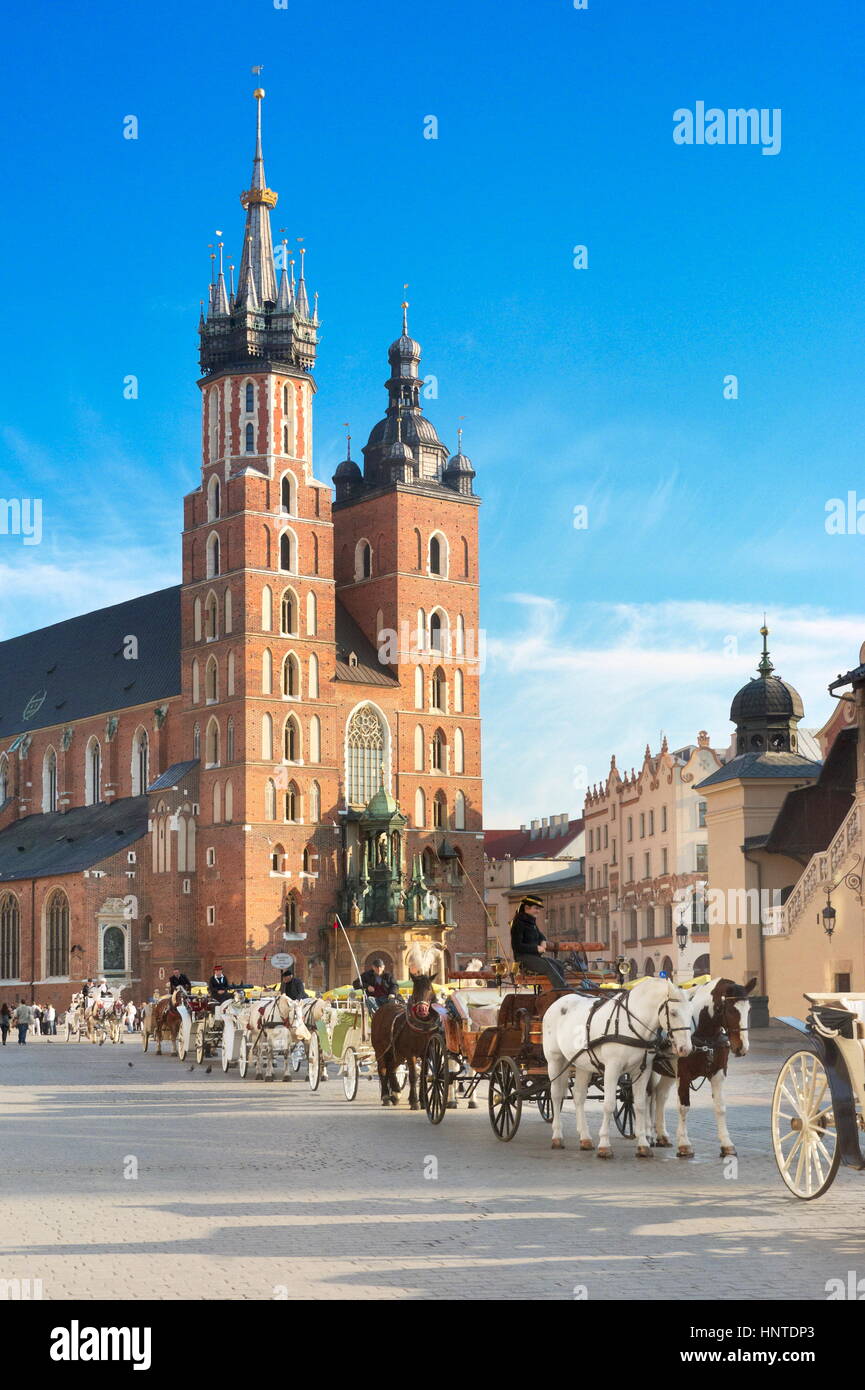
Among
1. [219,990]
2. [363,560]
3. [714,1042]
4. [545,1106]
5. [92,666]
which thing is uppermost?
[363,560]

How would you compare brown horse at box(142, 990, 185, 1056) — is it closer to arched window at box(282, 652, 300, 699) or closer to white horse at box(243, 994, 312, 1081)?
white horse at box(243, 994, 312, 1081)

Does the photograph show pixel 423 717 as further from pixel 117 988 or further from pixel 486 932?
pixel 117 988

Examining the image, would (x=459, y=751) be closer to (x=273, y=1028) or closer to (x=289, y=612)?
(x=289, y=612)

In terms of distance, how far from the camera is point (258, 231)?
7469 cm

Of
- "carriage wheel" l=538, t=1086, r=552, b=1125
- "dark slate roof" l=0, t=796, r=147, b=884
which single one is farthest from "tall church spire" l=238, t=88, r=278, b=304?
"carriage wheel" l=538, t=1086, r=552, b=1125

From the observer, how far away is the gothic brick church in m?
68.6

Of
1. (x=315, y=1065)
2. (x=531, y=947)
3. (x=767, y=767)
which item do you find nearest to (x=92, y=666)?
(x=767, y=767)

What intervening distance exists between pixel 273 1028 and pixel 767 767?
1727cm

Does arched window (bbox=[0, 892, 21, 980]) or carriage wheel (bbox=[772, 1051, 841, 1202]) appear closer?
carriage wheel (bbox=[772, 1051, 841, 1202])

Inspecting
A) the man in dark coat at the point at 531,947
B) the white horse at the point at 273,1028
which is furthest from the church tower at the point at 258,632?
the man in dark coat at the point at 531,947

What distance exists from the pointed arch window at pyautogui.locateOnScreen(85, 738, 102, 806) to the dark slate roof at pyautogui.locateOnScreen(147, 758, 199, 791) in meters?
9.82

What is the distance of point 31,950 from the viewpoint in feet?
242

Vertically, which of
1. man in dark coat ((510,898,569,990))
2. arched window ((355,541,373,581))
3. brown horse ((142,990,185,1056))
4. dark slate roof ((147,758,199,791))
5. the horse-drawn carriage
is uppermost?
arched window ((355,541,373,581))
